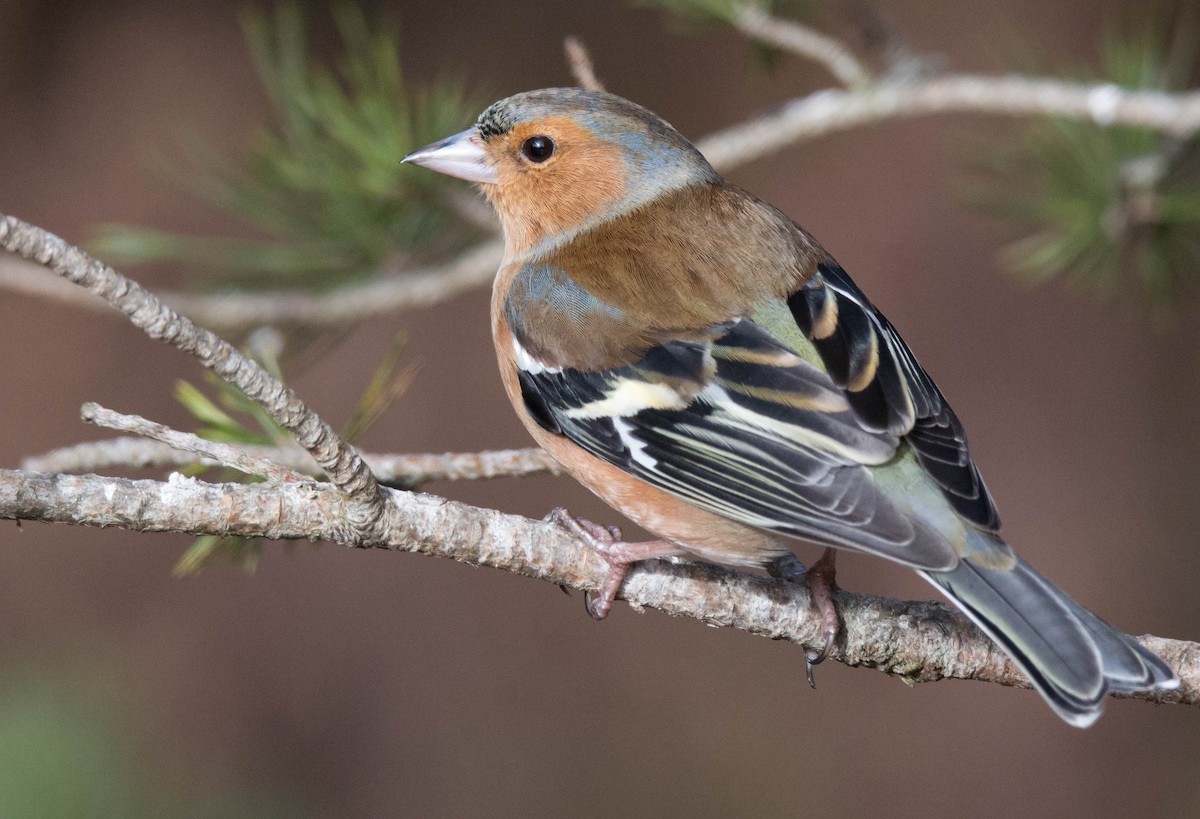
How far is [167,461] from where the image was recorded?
199 centimetres

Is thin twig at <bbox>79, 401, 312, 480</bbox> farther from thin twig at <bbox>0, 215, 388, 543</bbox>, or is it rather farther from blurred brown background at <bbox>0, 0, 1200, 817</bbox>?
blurred brown background at <bbox>0, 0, 1200, 817</bbox>

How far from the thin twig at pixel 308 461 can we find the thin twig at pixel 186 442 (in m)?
0.25

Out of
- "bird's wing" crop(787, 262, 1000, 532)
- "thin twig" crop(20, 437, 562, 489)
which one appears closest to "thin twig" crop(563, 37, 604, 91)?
"bird's wing" crop(787, 262, 1000, 532)

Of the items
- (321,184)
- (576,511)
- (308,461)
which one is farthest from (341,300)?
(576,511)

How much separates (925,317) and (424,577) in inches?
87.2

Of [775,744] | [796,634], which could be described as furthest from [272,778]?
[796,634]

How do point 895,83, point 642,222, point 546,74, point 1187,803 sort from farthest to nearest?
point 546,74 < point 1187,803 < point 895,83 < point 642,222

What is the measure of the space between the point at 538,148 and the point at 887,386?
107 centimetres

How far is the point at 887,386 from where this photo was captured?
2.13m

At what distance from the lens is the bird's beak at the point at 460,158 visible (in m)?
2.58

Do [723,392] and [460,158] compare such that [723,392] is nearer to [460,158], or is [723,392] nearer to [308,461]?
[308,461]

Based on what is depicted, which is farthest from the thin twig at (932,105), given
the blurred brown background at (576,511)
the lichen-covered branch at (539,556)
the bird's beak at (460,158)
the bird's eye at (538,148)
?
the blurred brown background at (576,511)

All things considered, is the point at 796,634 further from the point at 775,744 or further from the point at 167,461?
the point at 775,744

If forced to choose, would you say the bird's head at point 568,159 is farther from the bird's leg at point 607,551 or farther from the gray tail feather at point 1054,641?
the gray tail feather at point 1054,641
